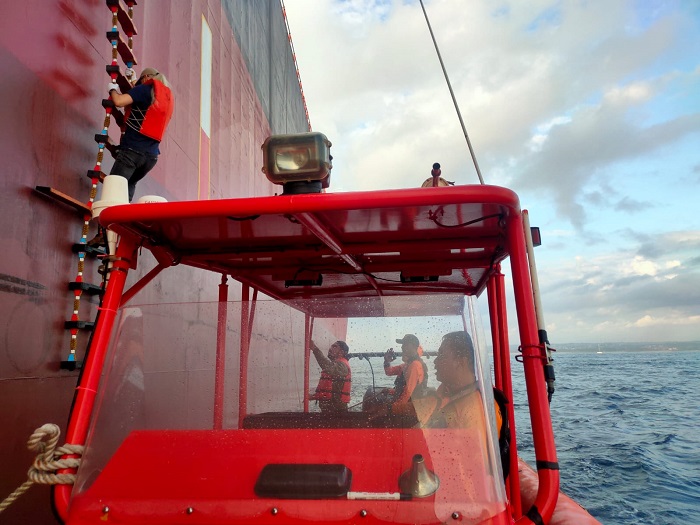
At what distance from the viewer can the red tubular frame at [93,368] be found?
1875 mm

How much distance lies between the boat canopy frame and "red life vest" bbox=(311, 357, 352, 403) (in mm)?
214

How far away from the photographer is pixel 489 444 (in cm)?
176

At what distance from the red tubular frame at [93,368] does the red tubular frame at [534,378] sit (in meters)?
1.60

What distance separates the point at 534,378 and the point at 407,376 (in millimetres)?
528

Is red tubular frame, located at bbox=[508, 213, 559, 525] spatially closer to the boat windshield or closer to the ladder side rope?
the boat windshield

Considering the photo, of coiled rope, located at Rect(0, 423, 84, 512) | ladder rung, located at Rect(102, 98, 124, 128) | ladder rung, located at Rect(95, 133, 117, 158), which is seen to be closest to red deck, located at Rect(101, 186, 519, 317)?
coiled rope, located at Rect(0, 423, 84, 512)

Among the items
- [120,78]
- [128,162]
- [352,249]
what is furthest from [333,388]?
[120,78]

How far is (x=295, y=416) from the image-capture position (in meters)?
2.00

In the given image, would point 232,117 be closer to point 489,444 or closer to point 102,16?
point 102,16

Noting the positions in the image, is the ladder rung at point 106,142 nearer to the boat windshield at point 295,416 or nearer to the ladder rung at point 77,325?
the ladder rung at point 77,325

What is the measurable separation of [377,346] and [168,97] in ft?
11.1

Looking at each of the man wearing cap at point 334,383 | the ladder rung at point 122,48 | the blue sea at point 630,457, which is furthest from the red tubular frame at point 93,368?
the blue sea at point 630,457

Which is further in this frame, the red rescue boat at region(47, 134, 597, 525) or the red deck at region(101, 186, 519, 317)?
the red deck at region(101, 186, 519, 317)

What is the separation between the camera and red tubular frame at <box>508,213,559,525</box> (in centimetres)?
180
